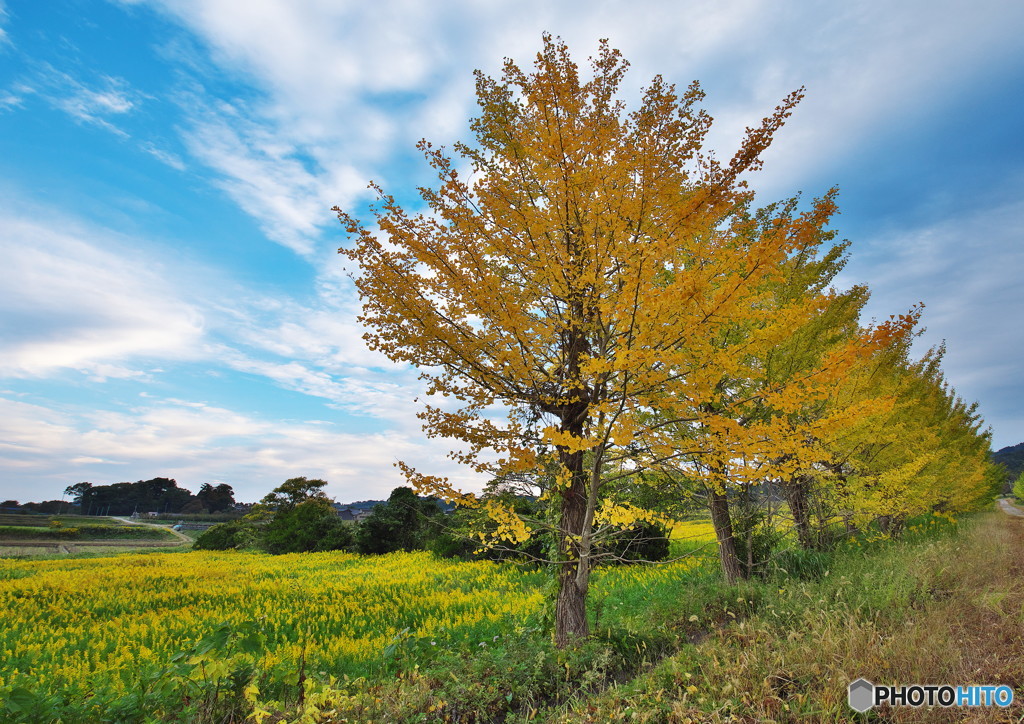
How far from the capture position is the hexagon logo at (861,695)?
3.23 metres

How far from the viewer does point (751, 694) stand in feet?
11.6

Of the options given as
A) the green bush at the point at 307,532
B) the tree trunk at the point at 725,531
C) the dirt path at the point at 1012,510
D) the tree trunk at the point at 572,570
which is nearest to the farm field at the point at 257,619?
the tree trunk at the point at 572,570

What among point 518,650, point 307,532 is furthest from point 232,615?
point 307,532

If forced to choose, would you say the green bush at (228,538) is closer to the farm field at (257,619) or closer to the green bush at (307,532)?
the green bush at (307,532)

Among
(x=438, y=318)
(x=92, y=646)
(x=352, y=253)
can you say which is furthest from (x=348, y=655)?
(x=352, y=253)

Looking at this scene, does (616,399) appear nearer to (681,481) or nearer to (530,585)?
(681,481)

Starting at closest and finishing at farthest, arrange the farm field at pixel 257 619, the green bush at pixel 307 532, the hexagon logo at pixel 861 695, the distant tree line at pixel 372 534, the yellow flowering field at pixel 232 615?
the hexagon logo at pixel 861 695
the farm field at pixel 257 619
the yellow flowering field at pixel 232 615
the distant tree line at pixel 372 534
the green bush at pixel 307 532

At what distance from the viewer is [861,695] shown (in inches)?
131

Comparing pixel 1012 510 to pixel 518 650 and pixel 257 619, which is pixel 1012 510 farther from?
pixel 257 619

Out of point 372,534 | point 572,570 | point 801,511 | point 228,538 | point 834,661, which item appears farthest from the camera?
point 228,538

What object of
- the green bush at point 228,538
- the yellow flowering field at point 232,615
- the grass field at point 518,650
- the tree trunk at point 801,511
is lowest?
the green bush at point 228,538

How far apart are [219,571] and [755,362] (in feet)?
56.8
